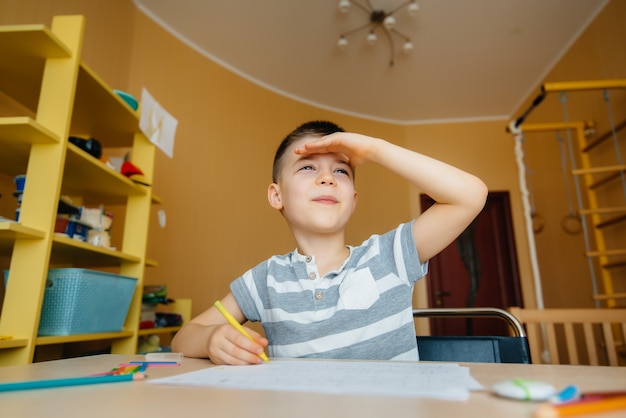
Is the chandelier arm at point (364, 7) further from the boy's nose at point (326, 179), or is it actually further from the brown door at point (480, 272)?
the boy's nose at point (326, 179)

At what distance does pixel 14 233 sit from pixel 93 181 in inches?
19.3

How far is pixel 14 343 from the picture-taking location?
0.97 meters

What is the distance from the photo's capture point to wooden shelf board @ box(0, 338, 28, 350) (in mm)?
938

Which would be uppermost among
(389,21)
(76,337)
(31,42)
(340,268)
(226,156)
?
(389,21)

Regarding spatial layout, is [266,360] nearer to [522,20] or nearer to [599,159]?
[599,159]

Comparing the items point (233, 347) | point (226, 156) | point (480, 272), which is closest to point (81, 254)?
point (233, 347)

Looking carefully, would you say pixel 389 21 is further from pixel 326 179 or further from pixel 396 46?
pixel 326 179

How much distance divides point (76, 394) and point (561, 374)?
500mm

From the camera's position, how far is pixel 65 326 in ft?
3.82

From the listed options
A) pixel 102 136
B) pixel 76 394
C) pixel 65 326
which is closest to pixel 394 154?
pixel 76 394

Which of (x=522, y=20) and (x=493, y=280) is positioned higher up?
(x=522, y=20)

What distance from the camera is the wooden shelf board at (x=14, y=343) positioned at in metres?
0.94

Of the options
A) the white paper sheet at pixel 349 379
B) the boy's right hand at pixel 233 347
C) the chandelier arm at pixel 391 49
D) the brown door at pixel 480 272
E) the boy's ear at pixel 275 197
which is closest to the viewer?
the white paper sheet at pixel 349 379

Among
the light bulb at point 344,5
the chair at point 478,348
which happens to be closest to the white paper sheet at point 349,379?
the chair at point 478,348
